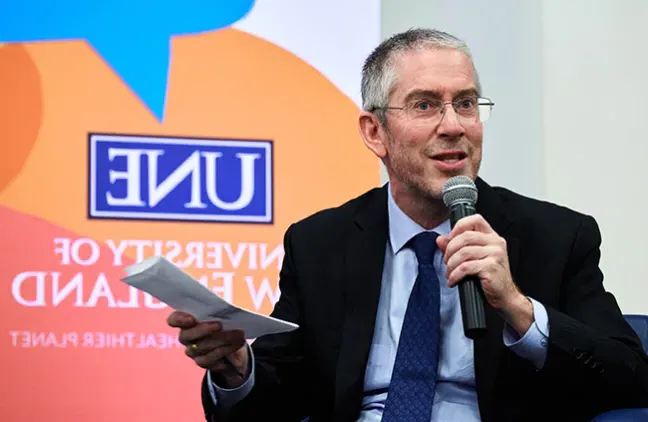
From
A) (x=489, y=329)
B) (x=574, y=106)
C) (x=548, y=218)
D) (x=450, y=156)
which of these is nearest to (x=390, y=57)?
(x=450, y=156)

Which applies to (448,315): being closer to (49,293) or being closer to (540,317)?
(540,317)

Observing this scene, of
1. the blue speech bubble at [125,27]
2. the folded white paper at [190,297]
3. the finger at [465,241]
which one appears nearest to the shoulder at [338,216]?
the folded white paper at [190,297]

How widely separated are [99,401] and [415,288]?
131 centimetres

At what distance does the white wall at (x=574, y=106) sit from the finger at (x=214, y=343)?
232 centimetres

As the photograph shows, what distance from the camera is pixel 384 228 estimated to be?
2297 millimetres

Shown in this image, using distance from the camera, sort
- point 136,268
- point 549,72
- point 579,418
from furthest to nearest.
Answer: point 549,72 < point 579,418 < point 136,268

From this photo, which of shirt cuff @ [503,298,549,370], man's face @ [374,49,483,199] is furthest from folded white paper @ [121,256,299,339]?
man's face @ [374,49,483,199]

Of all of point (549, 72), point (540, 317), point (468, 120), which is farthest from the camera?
point (549, 72)

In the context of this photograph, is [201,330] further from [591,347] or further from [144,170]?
[144,170]

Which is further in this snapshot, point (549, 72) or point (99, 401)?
point (549, 72)

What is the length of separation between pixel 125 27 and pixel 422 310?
1555 mm

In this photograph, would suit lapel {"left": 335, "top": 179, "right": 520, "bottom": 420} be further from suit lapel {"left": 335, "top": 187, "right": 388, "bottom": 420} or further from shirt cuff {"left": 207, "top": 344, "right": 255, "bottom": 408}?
shirt cuff {"left": 207, "top": 344, "right": 255, "bottom": 408}

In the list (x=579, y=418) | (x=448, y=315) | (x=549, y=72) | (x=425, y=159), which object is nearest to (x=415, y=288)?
(x=448, y=315)

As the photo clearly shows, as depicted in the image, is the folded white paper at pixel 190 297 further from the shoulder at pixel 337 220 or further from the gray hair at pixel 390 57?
the gray hair at pixel 390 57
